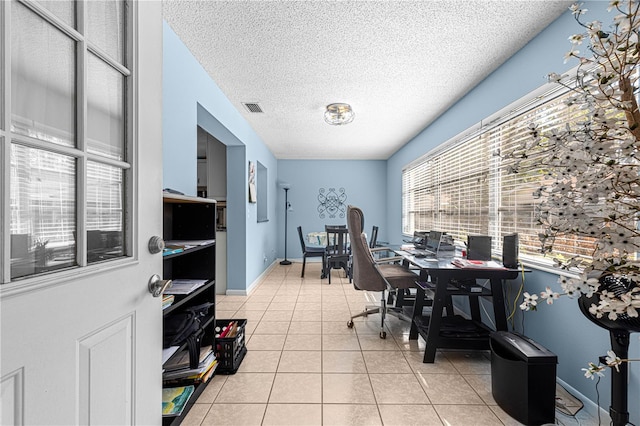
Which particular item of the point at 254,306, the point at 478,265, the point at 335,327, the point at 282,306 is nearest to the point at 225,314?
the point at 254,306

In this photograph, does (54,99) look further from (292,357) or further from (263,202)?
(263,202)

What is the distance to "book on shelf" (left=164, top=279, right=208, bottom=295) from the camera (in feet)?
5.19

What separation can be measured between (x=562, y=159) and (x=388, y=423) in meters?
1.59

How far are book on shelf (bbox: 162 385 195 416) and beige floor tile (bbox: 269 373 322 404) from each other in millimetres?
494

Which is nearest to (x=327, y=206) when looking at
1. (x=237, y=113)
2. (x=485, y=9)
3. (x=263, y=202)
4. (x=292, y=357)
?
(x=263, y=202)

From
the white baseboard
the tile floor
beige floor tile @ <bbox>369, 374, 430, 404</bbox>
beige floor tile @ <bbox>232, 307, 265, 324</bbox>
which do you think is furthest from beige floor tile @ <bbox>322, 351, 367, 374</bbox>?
the white baseboard

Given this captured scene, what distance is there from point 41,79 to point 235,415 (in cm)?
178

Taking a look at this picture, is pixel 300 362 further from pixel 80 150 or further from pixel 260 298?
pixel 80 150

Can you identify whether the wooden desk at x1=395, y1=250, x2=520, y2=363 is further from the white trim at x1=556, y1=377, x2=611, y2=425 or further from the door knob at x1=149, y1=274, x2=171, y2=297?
the door knob at x1=149, y1=274, x2=171, y2=297

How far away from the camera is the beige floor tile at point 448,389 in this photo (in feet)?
5.75

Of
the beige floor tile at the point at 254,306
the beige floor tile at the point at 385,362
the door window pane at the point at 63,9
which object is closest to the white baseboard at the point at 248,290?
the beige floor tile at the point at 254,306

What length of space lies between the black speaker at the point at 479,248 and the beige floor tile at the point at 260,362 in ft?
6.34

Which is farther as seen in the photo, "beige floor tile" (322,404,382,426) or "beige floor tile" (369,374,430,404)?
"beige floor tile" (369,374,430,404)

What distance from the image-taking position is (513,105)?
2.28m
